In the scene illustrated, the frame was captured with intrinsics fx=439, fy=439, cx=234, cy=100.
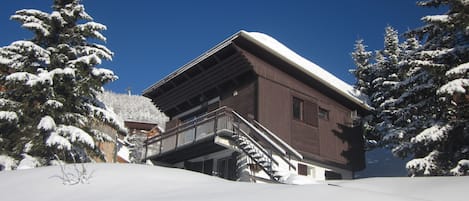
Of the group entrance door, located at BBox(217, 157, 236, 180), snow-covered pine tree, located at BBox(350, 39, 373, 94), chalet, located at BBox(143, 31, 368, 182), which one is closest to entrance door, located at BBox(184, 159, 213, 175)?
chalet, located at BBox(143, 31, 368, 182)

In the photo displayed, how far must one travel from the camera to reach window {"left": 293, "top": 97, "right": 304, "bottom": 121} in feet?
66.8

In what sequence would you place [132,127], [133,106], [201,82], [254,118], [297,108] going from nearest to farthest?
[254,118]
[297,108]
[201,82]
[132,127]
[133,106]

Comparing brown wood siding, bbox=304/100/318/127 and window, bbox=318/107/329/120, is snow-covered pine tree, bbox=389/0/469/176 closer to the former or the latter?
brown wood siding, bbox=304/100/318/127

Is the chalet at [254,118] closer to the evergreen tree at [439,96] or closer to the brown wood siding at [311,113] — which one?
the brown wood siding at [311,113]

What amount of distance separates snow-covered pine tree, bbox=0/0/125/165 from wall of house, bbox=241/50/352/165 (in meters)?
6.22

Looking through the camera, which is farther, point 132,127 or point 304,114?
point 132,127

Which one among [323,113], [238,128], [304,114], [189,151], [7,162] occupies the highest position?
[323,113]

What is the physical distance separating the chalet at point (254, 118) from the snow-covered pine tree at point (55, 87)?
148 inches

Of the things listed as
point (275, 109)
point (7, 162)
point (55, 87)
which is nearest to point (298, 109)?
point (275, 109)

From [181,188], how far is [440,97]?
1163 cm

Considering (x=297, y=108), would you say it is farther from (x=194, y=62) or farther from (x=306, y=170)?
(x=194, y=62)

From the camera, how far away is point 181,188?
8.23 m

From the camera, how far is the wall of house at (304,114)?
18891mm

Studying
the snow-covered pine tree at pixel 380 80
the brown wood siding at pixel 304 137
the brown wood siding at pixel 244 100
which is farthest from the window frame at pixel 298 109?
the snow-covered pine tree at pixel 380 80
